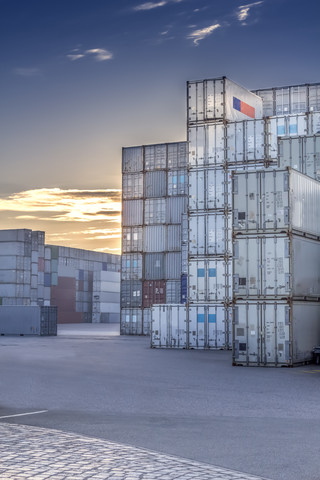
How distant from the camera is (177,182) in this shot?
55094mm

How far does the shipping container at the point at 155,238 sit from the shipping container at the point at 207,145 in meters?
18.4

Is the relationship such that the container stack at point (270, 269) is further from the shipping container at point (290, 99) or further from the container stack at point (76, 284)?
the container stack at point (76, 284)

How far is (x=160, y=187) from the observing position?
5525 cm

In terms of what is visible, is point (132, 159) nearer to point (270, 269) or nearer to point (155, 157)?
point (155, 157)

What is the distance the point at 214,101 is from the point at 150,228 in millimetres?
20289

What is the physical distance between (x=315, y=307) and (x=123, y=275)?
3124 centimetres

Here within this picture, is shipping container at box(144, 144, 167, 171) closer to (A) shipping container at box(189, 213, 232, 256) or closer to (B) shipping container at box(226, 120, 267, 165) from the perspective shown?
(A) shipping container at box(189, 213, 232, 256)

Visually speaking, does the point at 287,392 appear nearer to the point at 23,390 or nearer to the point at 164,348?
the point at 23,390

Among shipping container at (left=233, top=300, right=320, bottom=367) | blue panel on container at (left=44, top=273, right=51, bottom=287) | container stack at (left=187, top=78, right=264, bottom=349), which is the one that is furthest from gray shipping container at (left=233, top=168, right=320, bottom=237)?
blue panel on container at (left=44, top=273, right=51, bottom=287)

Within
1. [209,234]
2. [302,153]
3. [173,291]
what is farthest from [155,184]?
[302,153]

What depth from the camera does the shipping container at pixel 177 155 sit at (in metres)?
54.6

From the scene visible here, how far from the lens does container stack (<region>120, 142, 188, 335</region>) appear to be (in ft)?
180

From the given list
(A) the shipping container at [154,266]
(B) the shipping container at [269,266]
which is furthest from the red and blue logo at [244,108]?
(A) the shipping container at [154,266]

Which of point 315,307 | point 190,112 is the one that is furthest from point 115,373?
point 190,112
